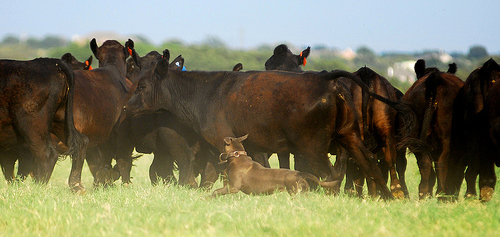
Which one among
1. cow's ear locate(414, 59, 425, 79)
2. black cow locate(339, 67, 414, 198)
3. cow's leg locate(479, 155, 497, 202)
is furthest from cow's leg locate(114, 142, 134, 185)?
cow's leg locate(479, 155, 497, 202)

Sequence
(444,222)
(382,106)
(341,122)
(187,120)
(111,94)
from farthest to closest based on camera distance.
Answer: (111,94) < (187,120) < (382,106) < (341,122) < (444,222)

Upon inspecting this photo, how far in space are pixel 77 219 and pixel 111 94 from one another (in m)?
4.14

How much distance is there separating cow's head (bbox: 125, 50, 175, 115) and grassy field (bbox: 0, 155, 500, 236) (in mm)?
1923

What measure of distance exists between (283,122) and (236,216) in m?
1.87

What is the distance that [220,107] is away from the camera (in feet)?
25.8

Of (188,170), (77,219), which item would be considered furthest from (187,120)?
(77,219)

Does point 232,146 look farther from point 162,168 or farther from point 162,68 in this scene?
point 162,168

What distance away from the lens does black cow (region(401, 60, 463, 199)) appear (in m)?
7.33

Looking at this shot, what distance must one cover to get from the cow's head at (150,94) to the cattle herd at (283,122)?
0.01m

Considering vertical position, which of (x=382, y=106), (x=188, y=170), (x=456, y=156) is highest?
(x=382, y=106)

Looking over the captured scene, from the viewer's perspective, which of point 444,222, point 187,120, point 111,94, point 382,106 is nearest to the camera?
point 444,222

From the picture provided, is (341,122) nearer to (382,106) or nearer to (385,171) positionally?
(382,106)

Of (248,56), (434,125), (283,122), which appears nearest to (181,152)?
(283,122)

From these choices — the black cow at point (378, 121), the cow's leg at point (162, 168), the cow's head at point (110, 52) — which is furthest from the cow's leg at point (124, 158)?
the black cow at point (378, 121)
